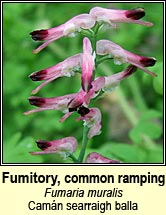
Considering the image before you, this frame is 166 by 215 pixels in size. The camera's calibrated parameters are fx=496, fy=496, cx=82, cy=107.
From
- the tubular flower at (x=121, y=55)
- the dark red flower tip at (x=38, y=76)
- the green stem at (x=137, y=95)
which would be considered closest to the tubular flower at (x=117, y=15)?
the tubular flower at (x=121, y=55)

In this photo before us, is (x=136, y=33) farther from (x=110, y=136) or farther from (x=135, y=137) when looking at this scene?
(x=135, y=137)

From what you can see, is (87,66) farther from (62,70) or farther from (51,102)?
(51,102)

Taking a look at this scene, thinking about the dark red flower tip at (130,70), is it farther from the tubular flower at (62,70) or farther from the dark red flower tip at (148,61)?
the tubular flower at (62,70)

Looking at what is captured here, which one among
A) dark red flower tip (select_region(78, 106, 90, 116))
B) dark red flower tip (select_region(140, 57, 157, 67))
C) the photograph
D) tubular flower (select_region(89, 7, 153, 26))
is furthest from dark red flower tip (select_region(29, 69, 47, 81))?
the photograph

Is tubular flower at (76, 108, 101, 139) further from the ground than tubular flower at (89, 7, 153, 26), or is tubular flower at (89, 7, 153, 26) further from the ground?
tubular flower at (89, 7, 153, 26)

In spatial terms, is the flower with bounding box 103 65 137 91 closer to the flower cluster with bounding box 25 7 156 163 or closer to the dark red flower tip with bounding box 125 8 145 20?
the flower cluster with bounding box 25 7 156 163

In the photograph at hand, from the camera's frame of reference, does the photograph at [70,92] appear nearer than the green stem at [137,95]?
Yes
